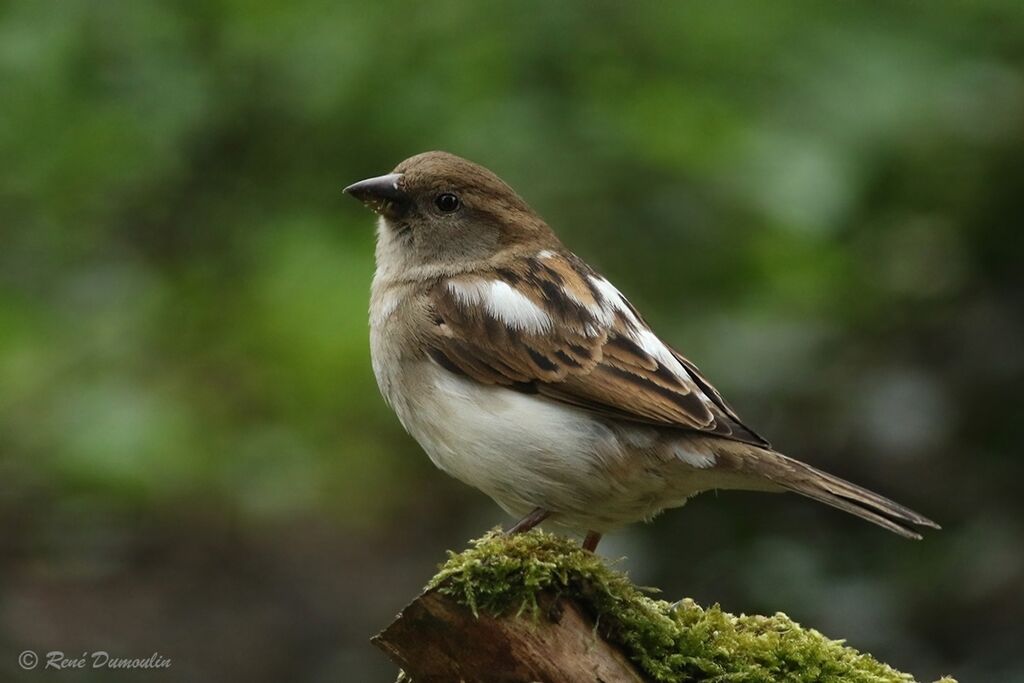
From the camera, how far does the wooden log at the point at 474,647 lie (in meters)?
4.15

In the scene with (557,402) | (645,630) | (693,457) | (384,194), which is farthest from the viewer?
(384,194)

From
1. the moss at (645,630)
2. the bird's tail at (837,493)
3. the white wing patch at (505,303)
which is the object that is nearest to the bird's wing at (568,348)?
the white wing patch at (505,303)

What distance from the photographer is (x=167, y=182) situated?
24.9ft

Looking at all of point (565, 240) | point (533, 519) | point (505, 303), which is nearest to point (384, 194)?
point (505, 303)

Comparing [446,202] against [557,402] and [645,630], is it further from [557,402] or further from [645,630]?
[645,630]

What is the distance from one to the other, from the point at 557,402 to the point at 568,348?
0.24 metres

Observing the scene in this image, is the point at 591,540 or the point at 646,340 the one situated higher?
the point at 646,340

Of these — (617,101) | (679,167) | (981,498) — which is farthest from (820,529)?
(617,101)

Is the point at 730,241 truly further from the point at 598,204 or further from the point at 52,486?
the point at 52,486

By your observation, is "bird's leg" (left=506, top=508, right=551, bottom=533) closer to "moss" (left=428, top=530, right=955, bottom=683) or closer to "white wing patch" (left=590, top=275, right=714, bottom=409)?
"moss" (left=428, top=530, right=955, bottom=683)

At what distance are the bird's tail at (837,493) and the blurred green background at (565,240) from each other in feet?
5.74

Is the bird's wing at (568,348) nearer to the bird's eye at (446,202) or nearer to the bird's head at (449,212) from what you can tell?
the bird's head at (449,212)

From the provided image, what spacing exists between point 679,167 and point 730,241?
28.3 inches

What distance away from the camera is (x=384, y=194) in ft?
19.4
